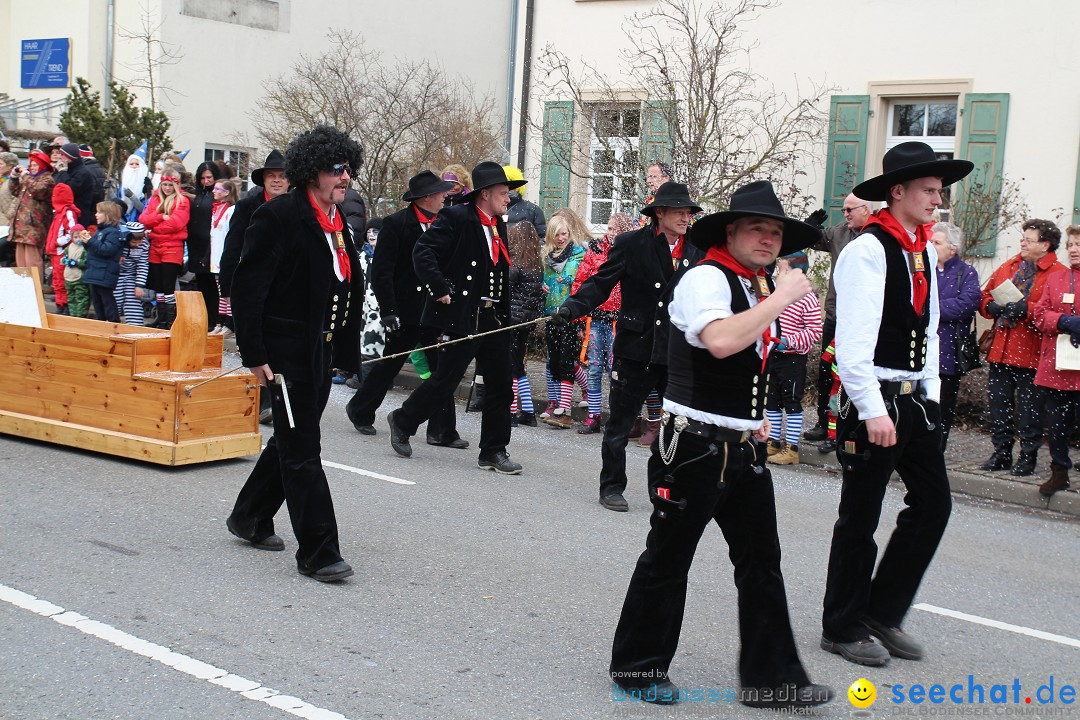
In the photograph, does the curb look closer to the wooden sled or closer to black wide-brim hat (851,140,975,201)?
black wide-brim hat (851,140,975,201)

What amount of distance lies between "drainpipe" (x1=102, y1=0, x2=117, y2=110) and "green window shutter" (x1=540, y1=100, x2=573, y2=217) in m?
9.98

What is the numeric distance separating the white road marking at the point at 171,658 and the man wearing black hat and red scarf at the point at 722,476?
1.14 m

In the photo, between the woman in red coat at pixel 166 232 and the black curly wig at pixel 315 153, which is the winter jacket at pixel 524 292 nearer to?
the woman in red coat at pixel 166 232

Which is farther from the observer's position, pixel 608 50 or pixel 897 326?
pixel 608 50

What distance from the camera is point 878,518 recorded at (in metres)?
4.82

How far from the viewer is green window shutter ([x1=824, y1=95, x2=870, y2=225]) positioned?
47.7 ft

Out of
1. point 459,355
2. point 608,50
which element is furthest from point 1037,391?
point 608,50

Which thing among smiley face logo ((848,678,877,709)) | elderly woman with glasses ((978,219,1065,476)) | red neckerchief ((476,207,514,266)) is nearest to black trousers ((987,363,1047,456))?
elderly woman with glasses ((978,219,1065,476))

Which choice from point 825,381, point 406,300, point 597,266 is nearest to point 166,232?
→ point 406,300

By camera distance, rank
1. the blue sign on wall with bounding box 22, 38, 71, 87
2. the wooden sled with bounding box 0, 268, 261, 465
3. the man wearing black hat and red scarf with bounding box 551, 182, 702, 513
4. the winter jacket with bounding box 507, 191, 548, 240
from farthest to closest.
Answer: the blue sign on wall with bounding box 22, 38, 71, 87, the winter jacket with bounding box 507, 191, 548, 240, the wooden sled with bounding box 0, 268, 261, 465, the man wearing black hat and red scarf with bounding box 551, 182, 702, 513

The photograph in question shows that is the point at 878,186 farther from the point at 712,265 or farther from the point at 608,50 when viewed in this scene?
the point at 608,50

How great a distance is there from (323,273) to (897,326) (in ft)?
8.39

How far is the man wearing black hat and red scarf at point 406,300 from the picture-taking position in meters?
9.17

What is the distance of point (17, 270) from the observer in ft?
28.8
